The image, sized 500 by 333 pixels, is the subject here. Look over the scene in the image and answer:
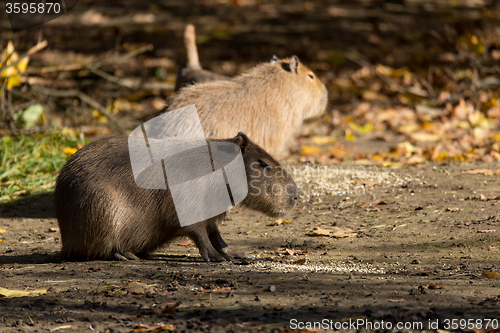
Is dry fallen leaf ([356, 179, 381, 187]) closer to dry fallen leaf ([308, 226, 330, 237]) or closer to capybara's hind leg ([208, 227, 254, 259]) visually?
dry fallen leaf ([308, 226, 330, 237])

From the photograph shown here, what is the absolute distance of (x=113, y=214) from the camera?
12.1ft

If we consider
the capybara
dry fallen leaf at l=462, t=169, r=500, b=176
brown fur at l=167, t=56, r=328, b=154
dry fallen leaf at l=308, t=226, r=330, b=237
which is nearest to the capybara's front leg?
dry fallen leaf at l=308, t=226, r=330, b=237

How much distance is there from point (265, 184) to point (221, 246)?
0.53m

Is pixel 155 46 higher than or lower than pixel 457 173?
higher

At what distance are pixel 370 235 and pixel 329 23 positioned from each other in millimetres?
10379

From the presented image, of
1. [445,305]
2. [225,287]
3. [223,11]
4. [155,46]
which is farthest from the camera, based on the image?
[223,11]

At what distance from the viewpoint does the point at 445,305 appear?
8.88 feet

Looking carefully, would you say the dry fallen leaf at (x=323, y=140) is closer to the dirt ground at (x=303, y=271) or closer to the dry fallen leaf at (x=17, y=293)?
the dirt ground at (x=303, y=271)

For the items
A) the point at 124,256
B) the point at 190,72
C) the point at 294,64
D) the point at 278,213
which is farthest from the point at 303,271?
the point at 190,72

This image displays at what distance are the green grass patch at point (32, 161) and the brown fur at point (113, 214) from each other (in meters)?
2.17

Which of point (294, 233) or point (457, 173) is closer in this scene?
point (294, 233)

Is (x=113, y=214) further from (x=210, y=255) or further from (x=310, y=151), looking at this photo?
(x=310, y=151)

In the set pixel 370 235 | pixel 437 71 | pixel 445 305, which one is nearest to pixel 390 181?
pixel 370 235

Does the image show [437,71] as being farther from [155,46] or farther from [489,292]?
[489,292]
